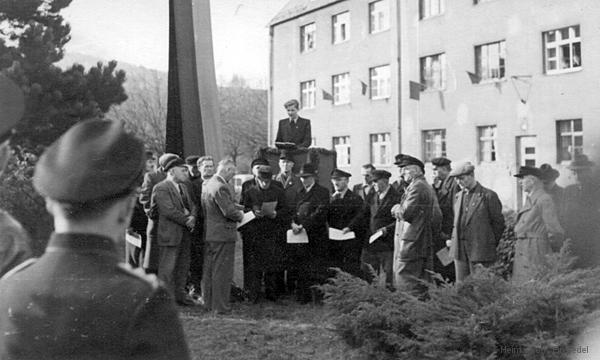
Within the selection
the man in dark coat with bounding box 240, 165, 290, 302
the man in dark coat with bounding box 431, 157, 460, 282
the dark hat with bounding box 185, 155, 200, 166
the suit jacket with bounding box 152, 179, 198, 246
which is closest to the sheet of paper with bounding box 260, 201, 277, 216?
the man in dark coat with bounding box 240, 165, 290, 302

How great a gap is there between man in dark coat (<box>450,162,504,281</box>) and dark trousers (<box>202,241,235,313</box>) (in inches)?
49.0

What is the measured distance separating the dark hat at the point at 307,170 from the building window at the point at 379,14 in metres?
1.55

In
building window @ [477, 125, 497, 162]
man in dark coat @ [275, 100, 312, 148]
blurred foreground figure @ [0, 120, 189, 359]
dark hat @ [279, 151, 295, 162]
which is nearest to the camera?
blurred foreground figure @ [0, 120, 189, 359]

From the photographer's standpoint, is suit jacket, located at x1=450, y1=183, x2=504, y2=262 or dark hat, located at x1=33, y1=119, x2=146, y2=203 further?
suit jacket, located at x1=450, y1=183, x2=504, y2=262

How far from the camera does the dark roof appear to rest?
2254mm

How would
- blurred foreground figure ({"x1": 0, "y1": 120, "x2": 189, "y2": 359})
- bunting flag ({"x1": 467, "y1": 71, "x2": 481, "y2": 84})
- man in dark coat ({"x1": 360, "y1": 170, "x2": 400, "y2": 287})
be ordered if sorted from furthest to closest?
man in dark coat ({"x1": 360, "y1": 170, "x2": 400, "y2": 287}) → bunting flag ({"x1": 467, "y1": 71, "x2": 481, "y2": 84}) → blurred foreground figure ({"x1": 0, "y1": 120, "x2": 189, "y2": 359})

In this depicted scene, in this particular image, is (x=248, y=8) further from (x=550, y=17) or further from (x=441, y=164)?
(x=441, y=164)

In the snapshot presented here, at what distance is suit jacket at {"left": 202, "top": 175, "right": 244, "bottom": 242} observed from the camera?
3467 mm

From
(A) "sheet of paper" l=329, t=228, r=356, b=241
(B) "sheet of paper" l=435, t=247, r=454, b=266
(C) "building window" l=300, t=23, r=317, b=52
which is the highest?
(C) "building window" l=300, t=23, r=317, b=52

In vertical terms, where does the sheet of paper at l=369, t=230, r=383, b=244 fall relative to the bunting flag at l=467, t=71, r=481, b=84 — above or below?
below

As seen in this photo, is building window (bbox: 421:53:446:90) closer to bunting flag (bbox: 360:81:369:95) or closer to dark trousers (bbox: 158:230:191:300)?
bunting flag (bbox: 360:81:369:95)

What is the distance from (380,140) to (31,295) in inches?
88.1

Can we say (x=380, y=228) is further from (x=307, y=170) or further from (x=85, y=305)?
(x=85, y=305)

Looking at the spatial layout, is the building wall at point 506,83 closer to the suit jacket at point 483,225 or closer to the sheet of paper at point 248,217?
the suit jacket at point 483,225
